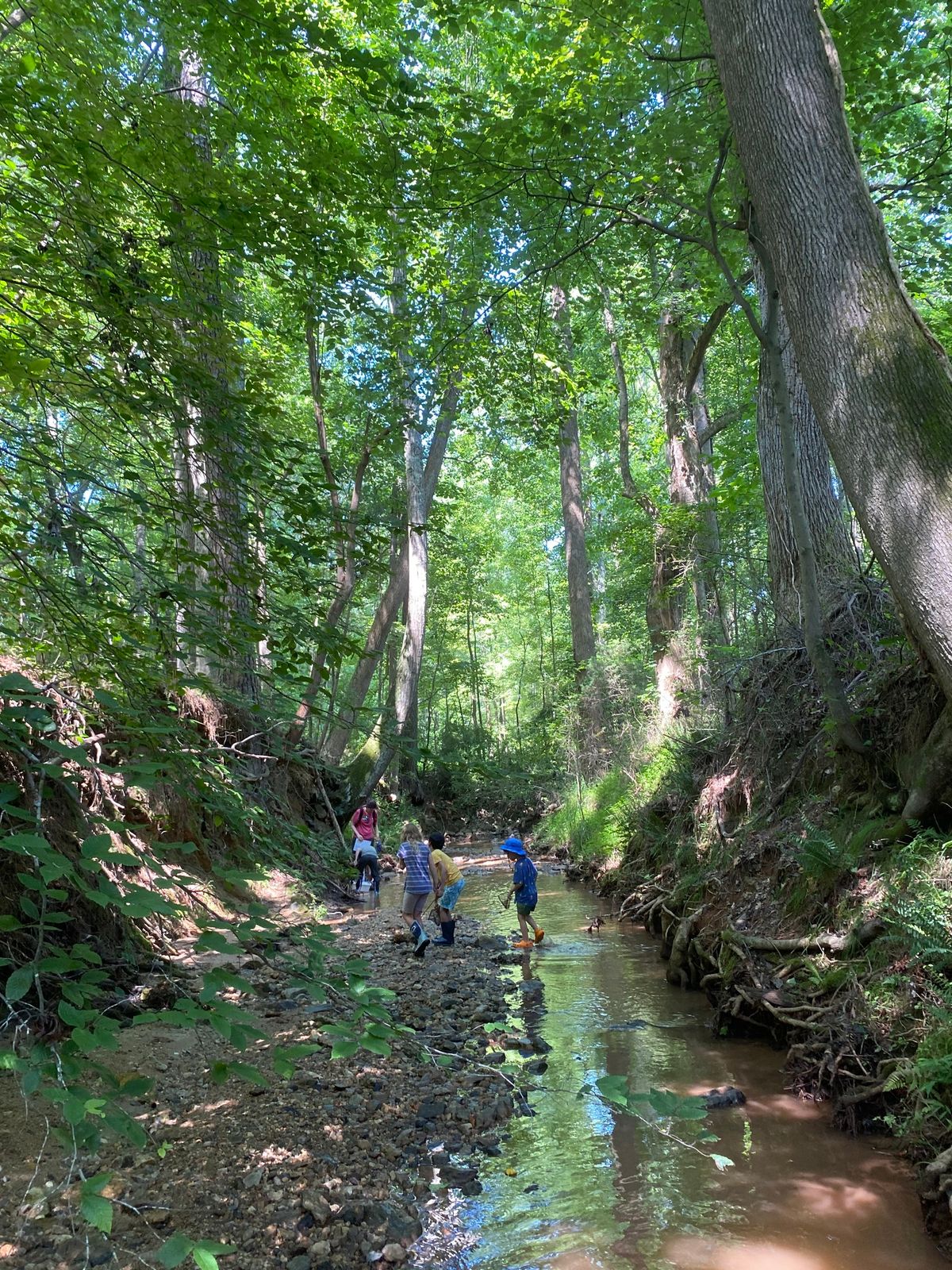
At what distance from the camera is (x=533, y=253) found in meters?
8.21

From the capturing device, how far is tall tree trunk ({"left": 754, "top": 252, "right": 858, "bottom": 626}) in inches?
350

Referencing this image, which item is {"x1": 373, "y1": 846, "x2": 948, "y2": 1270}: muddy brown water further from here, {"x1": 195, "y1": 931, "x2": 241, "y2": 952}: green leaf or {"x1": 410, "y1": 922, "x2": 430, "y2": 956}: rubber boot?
{"x1": 195, "y1": 931, "x2": 241, "y2": 952}: green leaf

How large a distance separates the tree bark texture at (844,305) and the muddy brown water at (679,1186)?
296 centimetres

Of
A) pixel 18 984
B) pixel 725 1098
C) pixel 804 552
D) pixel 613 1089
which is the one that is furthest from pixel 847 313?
pixel 18 984

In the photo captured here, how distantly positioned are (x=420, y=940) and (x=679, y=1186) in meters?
5.17

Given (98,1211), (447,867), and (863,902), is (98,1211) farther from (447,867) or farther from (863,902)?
Result: (447,867)

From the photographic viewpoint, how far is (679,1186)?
461 centimetres

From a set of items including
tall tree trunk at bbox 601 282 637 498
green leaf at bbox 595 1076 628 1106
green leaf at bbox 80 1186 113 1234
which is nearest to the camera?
green leaf at bbox 80 1186 113 1234

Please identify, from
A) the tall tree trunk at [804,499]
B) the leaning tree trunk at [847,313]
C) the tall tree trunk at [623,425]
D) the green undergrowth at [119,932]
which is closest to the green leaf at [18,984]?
the green undergrowth at [119,932]

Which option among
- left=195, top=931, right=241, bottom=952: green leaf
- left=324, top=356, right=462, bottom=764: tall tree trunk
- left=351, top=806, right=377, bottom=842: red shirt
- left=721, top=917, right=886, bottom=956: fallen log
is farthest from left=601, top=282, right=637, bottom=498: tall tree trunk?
left=195, top=931, right=241, bottom=952: green leaf

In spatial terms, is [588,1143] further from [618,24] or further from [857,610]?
[618,24]

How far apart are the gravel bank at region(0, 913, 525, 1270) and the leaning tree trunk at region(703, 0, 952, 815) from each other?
3.71m

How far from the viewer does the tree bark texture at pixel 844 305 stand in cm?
465

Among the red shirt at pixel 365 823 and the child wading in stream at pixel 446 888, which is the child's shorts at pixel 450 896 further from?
the red shirt at pixel 365 823
